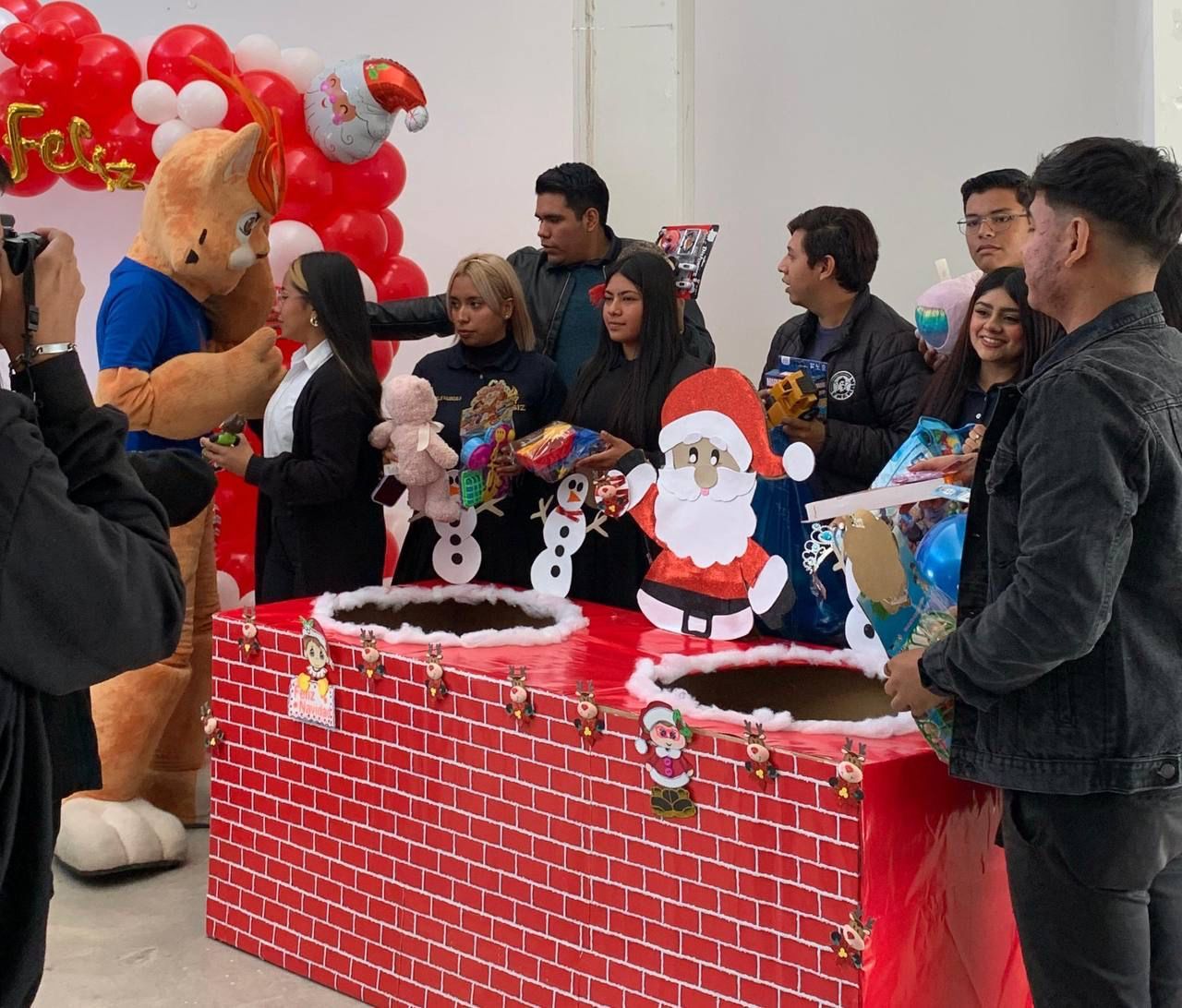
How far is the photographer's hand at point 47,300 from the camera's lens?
137 cm

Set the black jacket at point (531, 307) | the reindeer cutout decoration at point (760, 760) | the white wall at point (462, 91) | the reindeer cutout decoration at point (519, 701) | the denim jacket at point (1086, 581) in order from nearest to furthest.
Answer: the denim jacket at point (1086, 581)
the reindeer cutout decoration at point (760, 760)
the reindeer cutout decoration at point (519, 701)
the black jacket at point (531, 307)
the white wall at point (462, 91)

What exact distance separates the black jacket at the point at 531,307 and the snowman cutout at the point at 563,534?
83 centimetres

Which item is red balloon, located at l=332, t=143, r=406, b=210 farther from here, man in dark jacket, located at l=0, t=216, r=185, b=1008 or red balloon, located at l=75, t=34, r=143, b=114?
man in dark jacket, located at l=0, t=216, r=185, b=1008

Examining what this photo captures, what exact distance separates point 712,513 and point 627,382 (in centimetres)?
56

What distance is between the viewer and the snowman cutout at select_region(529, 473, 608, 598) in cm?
296

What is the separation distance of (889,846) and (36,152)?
11.8 feet

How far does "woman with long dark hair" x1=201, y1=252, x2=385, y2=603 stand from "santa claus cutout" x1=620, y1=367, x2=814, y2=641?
828mm

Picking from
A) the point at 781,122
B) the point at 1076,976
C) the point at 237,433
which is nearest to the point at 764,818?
the point at 1076,976

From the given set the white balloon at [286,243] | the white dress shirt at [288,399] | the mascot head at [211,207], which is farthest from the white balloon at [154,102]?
the white dress shirt at [288,399]

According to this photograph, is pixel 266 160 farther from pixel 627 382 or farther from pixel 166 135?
pixel 627 382

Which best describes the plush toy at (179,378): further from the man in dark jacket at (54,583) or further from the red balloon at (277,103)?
the man in dark jacket at (54,583)

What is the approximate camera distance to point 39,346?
136cm

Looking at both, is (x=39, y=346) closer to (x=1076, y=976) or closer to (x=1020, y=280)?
(x=1076, y=976)

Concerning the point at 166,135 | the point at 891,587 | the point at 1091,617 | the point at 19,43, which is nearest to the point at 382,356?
the point at 166,135
